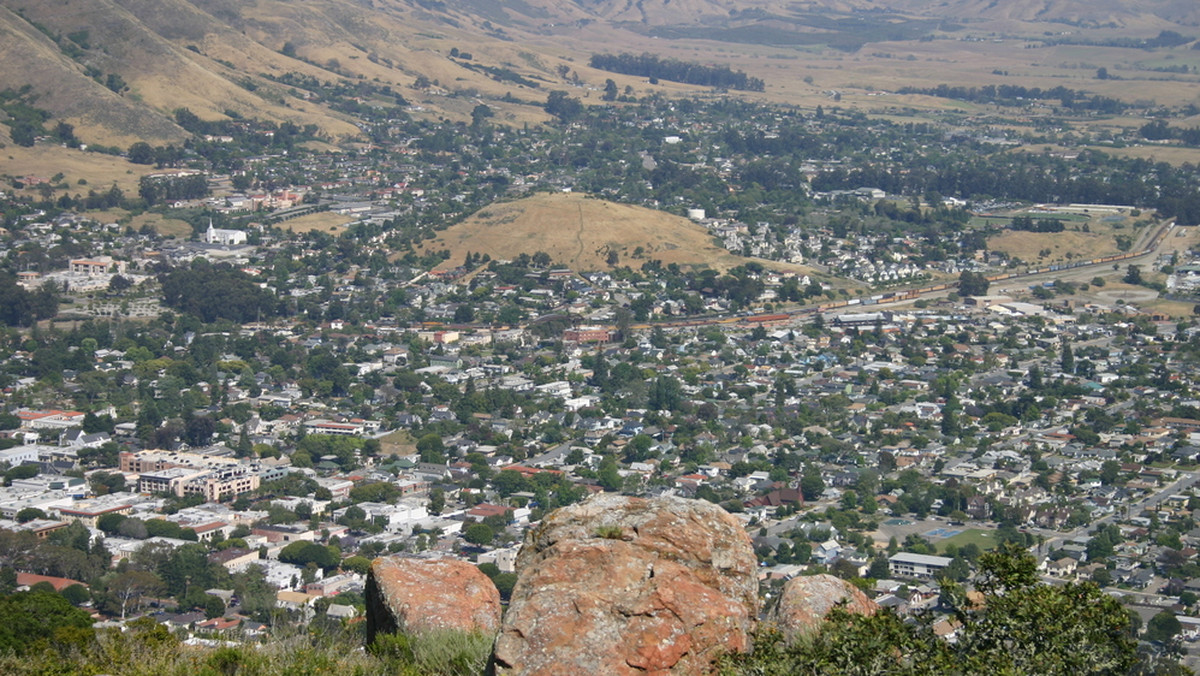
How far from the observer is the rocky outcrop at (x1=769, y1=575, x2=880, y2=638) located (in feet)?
29.0

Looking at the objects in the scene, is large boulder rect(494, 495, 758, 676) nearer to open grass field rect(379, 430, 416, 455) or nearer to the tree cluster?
open grass field rect(379, 430, 416, 455)

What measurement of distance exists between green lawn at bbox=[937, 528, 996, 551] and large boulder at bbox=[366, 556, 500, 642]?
21737mm

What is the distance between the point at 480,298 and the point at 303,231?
50.3 feet

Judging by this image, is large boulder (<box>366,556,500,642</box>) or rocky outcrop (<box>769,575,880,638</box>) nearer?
rocky outcrop (<box>769,575,880,638</box>)

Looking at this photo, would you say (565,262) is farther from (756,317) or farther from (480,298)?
(756,317)

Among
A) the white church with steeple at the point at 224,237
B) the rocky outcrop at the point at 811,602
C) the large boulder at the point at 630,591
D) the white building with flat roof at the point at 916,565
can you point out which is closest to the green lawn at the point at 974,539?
the white building with flat roof at the point at 916,565

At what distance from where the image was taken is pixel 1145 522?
32.0 meters

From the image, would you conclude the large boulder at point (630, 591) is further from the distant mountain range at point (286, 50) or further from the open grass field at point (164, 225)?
the distant mountain range at point (286, 50)

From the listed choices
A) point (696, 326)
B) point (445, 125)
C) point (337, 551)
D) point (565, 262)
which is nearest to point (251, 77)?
point (445, 125)

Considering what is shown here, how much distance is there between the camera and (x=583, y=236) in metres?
66.5

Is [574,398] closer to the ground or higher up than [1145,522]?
closer to the ground

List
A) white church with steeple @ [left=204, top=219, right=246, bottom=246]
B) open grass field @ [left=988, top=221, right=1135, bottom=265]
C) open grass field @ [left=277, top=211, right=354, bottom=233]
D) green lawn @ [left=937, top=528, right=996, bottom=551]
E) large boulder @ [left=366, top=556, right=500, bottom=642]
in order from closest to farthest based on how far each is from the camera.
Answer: large boulder @ [left=366, top=556, right=500, bottom=642], green lawn @ [left=937, top=528, right=996, bottom=551], white church with steeple @ [left=204, top=219, right=246, bottom=246], open grass field @ [left=988, top=221, right=1135, bottom=265], open grass field @ [left=277, top=211, right=354, bottom=233]

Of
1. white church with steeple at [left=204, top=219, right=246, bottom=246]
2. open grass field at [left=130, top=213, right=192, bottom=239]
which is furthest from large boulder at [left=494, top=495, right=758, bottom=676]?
open grass field at [left=130, top=213, right=192, bottom=239]

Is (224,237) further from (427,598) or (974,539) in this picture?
(427,598)
